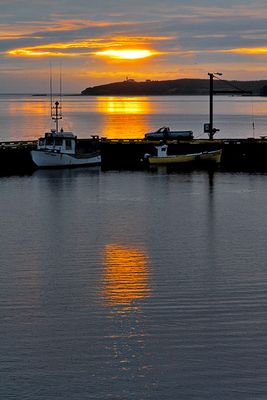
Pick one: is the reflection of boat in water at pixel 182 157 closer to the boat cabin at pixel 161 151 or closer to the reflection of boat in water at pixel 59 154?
the boat cabin at pixel 161 151

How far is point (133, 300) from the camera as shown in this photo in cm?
2323

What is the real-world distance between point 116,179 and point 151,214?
50.0 feet

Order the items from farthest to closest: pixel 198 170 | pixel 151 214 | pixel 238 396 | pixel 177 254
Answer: pixel 198 170, pixel 151 214, pixel 177 254, pixel 238 396

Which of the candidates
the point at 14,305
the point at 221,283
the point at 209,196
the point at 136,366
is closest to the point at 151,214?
the point at 209,196

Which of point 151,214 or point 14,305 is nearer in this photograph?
point 14,305

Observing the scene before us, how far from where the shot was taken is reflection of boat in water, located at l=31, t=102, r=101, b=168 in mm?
60812

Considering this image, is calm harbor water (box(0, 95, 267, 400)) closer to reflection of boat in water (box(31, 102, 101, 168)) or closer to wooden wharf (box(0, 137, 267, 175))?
reflection of boat in water (box(31, 102, 101, 168))

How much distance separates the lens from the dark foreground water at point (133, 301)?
17578 mm

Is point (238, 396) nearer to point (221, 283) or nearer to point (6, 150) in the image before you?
point (221, 283)

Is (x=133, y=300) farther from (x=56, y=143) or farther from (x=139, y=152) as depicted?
(x=139, y=152)

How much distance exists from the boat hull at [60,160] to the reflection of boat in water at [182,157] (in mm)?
4161

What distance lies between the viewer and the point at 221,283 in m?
25.4

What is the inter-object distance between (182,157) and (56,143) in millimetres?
9947

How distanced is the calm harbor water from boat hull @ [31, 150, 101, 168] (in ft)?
54.9
